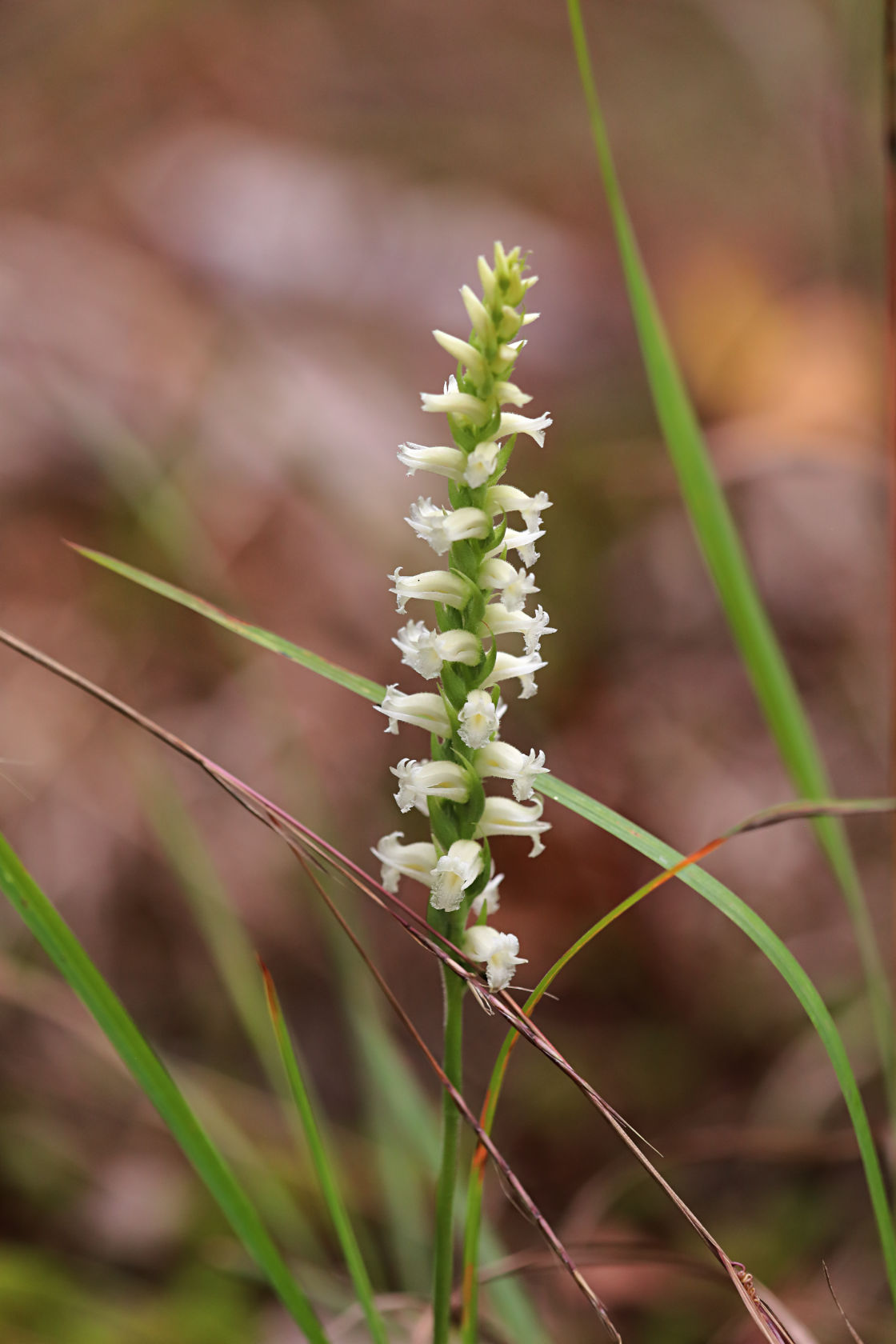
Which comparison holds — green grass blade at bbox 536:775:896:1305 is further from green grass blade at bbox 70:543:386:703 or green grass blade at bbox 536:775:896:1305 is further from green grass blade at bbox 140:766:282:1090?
green grass blade at bbox 140:766:282:1090

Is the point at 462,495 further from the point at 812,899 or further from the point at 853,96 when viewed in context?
the point at 812,899

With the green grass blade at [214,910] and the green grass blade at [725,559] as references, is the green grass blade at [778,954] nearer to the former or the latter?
the green grass blade at [725,559]

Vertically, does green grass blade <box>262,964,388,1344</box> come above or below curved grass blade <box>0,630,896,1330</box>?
below

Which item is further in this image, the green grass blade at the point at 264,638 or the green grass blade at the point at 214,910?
the green grass blade at the point at 214,910

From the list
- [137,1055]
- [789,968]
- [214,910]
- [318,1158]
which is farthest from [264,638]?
[214,910]

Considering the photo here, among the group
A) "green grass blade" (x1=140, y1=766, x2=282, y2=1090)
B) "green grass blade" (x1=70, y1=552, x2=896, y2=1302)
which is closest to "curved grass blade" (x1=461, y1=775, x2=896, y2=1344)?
"green grass blade" (x1=70, y1=552, x2=896, y2=1302)

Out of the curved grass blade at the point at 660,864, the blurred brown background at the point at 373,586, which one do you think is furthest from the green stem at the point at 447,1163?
the blurred brown background at the point at 373,586

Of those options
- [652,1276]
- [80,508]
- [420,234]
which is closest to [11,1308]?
[652,1276]

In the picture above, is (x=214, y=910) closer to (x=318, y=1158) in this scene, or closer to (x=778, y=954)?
(x=318, y=1158)
